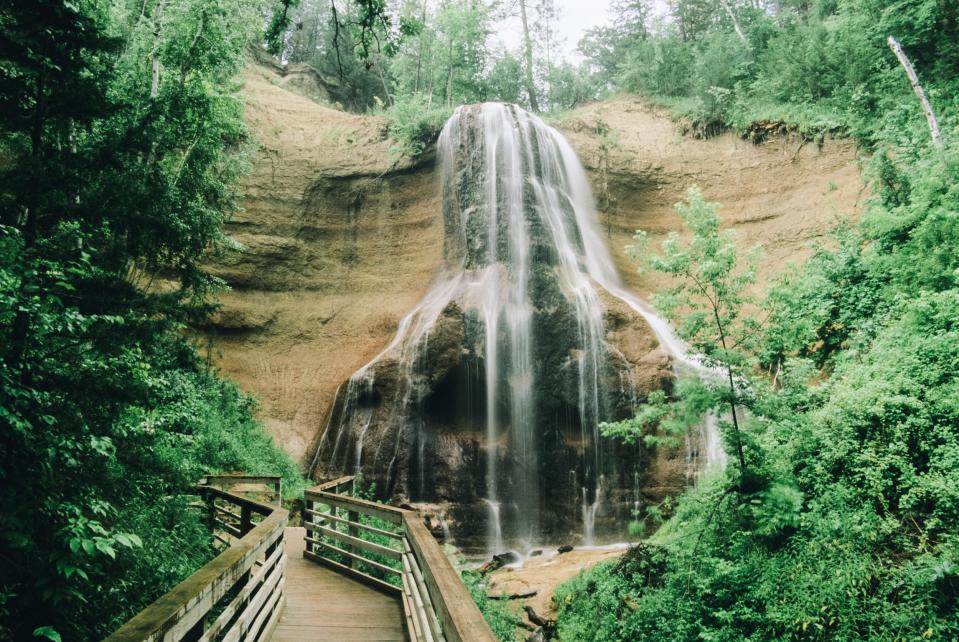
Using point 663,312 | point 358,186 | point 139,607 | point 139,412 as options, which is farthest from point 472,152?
point 139,607

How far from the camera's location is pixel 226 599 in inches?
204

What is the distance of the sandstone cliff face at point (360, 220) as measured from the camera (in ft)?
60.3

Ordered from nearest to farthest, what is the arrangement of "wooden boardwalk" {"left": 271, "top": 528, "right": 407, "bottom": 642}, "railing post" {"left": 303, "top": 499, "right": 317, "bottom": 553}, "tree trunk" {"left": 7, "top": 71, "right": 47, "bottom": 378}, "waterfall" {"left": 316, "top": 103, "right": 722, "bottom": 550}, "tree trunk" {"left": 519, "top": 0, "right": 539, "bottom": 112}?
"tree trunk" {"left": 7, "top": 71, "right": 47, "bottom": 378}, "wooden boardwalk" {"left": 271, "top": 528, "right": 407, "bottom": 642}, "railing post" {"left": 303, "top": 499, "right": 317, "bottom": 553}, "waterfall" {"left": 316, "top": 103, "right": 722, "bottom": 550}, "tree trunk" {"left": 519, "top": 0, "right": 539, "bottom": 112}

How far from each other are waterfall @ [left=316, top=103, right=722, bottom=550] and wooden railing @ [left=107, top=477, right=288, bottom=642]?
8.24 meters

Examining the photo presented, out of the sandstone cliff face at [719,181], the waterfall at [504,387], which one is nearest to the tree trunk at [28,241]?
the waterfall at [504,387]

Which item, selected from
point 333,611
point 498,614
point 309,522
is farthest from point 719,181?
point 333,611

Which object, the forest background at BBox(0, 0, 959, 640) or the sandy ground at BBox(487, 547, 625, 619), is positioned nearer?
the forest background at BBox(0, 0, 959, 640)

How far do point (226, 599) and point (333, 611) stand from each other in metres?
1.09

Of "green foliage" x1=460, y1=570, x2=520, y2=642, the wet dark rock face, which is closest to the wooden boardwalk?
"green foliage" x1=460, y1=570, x2=520, y2=642

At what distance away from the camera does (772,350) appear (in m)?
7.59

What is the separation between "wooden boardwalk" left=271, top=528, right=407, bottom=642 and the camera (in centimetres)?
496

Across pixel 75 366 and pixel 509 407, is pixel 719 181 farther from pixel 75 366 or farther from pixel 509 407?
pixel 75 366

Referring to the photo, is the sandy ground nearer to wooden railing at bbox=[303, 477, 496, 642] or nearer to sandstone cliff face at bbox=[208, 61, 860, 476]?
wooden railing at bbox=[303, 477, 496, 642]

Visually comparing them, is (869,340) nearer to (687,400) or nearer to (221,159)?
(687,400)
